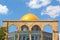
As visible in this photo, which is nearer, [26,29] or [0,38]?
[0,38]

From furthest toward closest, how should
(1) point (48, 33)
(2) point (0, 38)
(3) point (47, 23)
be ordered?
(1) point (48, 33)
(3) point (47, 23)
(2) point (0, 38)

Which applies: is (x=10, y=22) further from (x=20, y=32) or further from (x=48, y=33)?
(x=48, y=33)

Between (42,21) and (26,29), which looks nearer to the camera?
(42,21)

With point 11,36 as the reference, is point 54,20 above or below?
above

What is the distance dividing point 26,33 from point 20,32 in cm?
119

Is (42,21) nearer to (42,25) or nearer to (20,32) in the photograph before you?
(42,25)

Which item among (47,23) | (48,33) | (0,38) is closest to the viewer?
(0,38)

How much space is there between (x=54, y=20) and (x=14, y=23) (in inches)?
297

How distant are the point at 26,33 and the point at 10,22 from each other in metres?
3.92

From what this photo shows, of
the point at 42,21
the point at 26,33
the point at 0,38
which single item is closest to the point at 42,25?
the point at 42,21

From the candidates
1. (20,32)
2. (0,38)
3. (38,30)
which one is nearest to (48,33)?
(38,30)

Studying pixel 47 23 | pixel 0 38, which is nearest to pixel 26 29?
pixel 47 23

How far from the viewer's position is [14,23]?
49281mm

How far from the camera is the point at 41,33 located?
49281 mm
